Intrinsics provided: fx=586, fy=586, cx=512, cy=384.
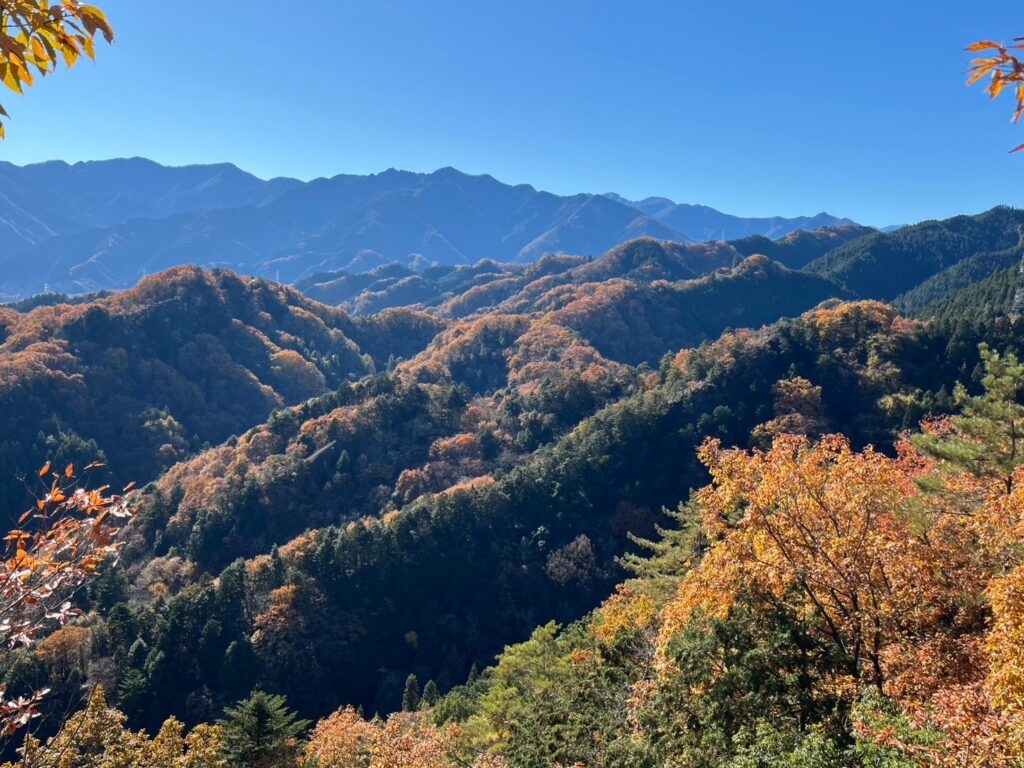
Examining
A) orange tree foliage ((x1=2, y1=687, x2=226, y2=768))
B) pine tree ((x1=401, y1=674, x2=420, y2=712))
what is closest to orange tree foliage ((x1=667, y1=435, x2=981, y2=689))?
orange tree foliage ((x1=2, y1=687, x2=226, y2=768))

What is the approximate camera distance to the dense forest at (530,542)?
584 inches

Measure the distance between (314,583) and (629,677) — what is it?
2558 inches

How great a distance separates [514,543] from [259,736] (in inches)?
2374

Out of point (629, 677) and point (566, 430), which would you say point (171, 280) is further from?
point (629, 677)

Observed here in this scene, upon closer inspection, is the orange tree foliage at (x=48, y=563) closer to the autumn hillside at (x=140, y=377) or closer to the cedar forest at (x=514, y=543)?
the cedar forest at (x=514, y=543)

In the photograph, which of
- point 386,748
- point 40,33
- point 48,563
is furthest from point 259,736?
point 40,33

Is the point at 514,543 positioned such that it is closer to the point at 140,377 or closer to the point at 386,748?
the point at 386,748

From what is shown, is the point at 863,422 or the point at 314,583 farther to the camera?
the point at 863,422

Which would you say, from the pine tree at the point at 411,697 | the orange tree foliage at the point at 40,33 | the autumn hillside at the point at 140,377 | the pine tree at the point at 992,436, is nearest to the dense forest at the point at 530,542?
the pine tree at the point at 992,436

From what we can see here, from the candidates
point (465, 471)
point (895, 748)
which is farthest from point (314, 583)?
point (895, 748)

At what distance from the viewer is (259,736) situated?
96.4 feet

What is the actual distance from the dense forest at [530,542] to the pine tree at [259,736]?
0.20m

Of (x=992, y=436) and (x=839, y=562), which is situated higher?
(x=992, y=436)

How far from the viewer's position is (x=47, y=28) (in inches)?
158
